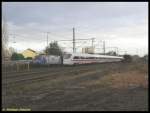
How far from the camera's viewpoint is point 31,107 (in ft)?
39.5

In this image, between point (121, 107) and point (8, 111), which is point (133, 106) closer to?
point (121, 107)

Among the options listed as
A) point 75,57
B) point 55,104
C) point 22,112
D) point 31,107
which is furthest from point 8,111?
point 75,57

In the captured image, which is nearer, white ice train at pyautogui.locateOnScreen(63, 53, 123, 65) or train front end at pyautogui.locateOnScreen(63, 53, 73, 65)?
train front end at pyautogui.locateOnScreen(63, 53, 73, 65)

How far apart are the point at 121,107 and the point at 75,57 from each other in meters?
59.6

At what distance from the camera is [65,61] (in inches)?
2832

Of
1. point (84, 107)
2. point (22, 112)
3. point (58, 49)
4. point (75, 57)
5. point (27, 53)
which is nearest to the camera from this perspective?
point (22, 112)

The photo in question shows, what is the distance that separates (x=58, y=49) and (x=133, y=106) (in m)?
101

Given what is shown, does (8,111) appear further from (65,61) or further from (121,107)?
(65,61)

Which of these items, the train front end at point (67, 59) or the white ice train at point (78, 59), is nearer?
the train front end at point (67, 59)

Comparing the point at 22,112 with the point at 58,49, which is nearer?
the point at 22,112

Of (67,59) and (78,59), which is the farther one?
(78,59)

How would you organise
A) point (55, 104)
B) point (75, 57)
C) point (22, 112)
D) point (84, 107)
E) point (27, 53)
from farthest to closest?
1. point (27, 53)
2. point (75, 57)
3. point (55, 104)
4. point (84, 107)
5. point (22, 112)

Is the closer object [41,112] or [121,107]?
[41,112]

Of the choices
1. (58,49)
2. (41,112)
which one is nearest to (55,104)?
(41,112)
